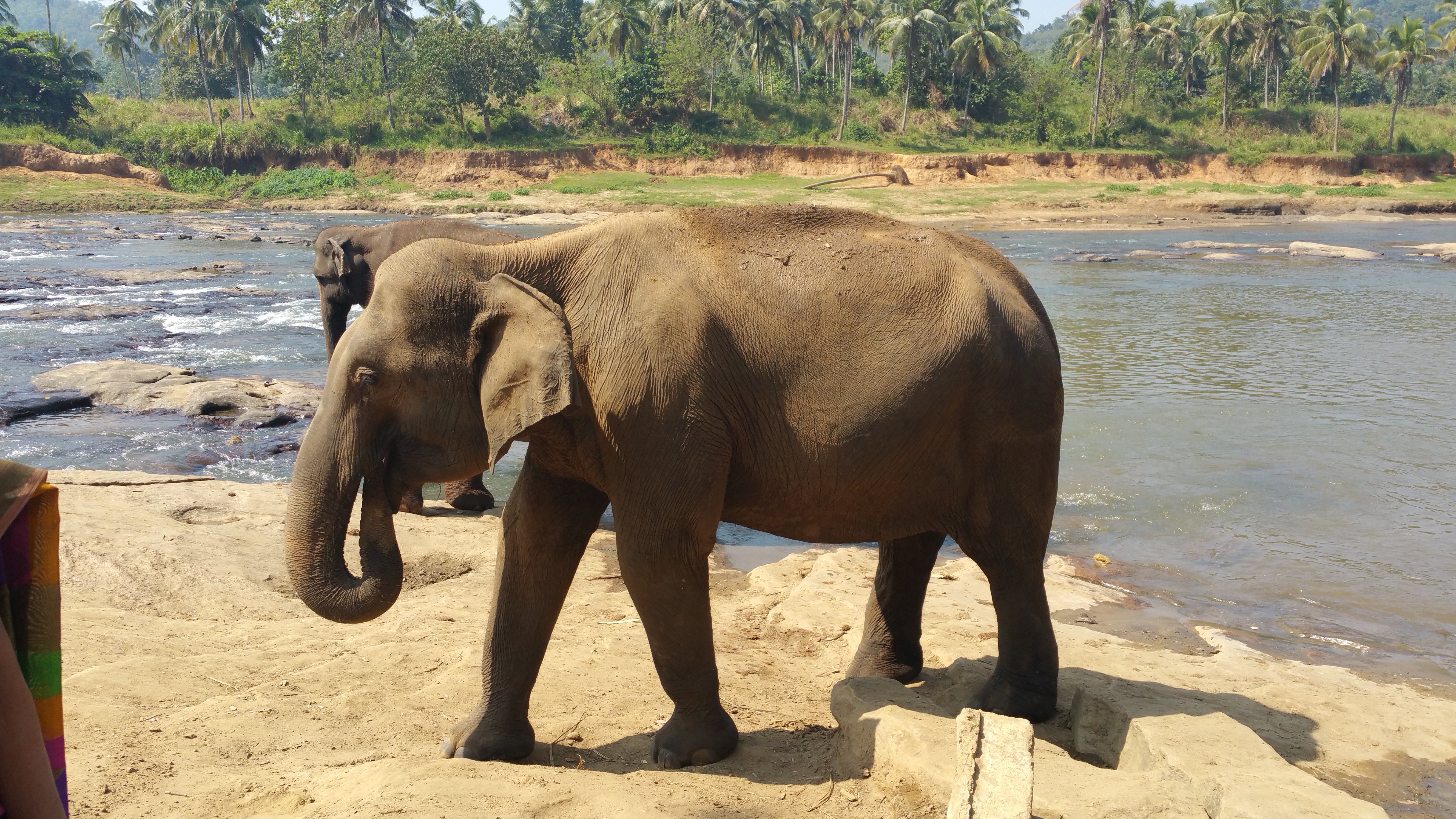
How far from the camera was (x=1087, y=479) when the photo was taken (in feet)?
32.3

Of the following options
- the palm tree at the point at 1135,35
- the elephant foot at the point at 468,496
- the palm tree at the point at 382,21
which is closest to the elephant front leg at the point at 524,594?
the elephant foot at the point at 468,496

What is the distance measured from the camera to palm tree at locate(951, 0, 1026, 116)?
5978 centimetres

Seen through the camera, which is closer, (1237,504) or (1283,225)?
(1237,504)

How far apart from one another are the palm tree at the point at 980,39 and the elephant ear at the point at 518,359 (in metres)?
60.2

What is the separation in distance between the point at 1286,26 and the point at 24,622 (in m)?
74.2

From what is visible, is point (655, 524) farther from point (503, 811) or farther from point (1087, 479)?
point (1087, 479)

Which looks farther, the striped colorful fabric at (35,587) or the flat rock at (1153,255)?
the flat rock at (1153,255)

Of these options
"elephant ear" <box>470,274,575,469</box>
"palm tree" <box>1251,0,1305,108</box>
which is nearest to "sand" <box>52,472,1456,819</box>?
"elephant ear" <box>470,274,575,469</box>

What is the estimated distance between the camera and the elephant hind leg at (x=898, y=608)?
4.89m

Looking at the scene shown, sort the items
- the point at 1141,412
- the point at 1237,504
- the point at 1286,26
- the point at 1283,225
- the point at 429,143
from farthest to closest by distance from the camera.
→ the point at 1286,26 → the point at 429,143 → the point at 1283,225 → the point at 1141,412 → the point at 1237,504

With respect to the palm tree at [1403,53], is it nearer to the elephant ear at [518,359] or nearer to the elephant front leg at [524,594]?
the elephant front leg at [524,594]

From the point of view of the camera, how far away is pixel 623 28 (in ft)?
210

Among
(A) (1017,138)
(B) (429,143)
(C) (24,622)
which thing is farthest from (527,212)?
(C) (24,622)

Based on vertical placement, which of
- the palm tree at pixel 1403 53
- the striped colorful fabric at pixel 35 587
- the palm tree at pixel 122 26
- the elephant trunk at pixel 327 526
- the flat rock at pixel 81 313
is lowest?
the flat rock at pixel 81 313
